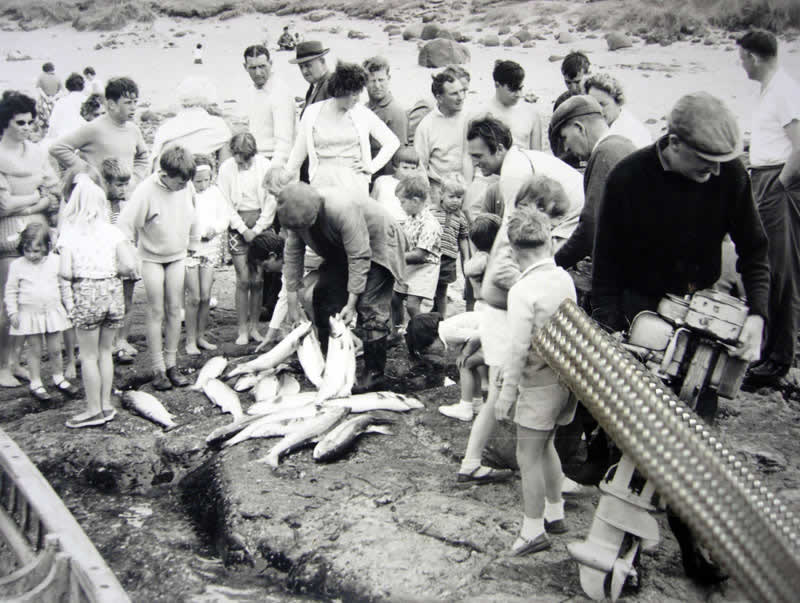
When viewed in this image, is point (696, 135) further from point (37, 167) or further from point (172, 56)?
point (172, 56)

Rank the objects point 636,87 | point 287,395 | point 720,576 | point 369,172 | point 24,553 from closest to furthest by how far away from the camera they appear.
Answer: point 720,576 < point 24,553 < point 287,395 < point 369,172 < point 636,87

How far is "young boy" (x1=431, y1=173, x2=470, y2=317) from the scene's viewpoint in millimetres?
6441

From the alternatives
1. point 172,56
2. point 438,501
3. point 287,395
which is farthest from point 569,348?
point 172,56

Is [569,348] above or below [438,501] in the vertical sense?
above

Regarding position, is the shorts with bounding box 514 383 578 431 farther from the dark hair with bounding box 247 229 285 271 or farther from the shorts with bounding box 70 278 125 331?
the dark hair with bounding box 247 229 285 271

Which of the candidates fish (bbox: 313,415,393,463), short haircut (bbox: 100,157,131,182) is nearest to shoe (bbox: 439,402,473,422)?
fish (bbox: 313,415,393,463)

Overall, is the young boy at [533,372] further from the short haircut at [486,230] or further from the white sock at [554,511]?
the short haircut at [486,230]

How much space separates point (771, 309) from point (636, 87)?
790 cm

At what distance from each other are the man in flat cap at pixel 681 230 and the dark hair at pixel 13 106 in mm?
4544

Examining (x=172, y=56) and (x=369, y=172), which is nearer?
(x=369, y=172)

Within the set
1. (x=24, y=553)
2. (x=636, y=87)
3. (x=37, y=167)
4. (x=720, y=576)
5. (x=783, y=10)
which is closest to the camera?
(x=720, y=576)

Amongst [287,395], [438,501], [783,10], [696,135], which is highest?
[783,10]

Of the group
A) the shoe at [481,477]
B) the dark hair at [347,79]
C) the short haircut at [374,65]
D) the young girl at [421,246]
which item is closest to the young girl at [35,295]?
the dark hair at [347,79]

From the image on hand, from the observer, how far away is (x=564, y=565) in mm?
3562
